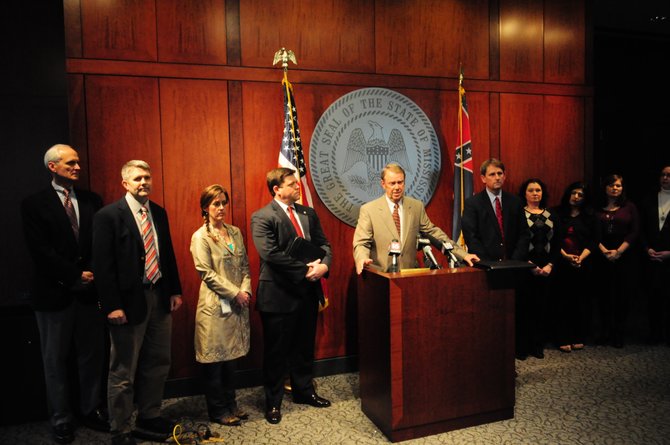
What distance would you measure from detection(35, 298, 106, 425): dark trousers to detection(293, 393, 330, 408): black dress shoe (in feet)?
4.20

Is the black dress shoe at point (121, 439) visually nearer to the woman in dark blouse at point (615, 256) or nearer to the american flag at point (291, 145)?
the american flag at point (291, 145)

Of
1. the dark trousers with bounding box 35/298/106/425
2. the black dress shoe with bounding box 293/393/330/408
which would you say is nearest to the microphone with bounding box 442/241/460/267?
the black dress shoe with bounding box 293/393/330/408

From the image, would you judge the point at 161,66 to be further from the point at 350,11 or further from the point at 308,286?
the point at 308,286

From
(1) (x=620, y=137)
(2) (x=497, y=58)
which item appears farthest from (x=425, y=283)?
(1) (x=620, y=137)

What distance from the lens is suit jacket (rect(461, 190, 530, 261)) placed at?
3.70m

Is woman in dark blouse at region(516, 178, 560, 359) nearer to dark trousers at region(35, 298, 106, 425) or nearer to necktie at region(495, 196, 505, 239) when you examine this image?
necktie at region(495, 196, 505, 239)

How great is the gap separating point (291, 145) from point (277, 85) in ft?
1.76

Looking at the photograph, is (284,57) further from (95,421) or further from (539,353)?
(539,353)

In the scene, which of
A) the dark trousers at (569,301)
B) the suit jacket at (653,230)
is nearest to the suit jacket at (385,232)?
the dark trousers at (569,301)

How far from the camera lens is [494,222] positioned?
3703mm

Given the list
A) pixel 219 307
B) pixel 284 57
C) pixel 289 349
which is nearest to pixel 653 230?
pixel 289 349

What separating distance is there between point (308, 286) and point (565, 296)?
8.23 feet

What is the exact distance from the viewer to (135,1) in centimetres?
341

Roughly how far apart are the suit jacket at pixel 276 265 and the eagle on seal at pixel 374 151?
1009 mm
